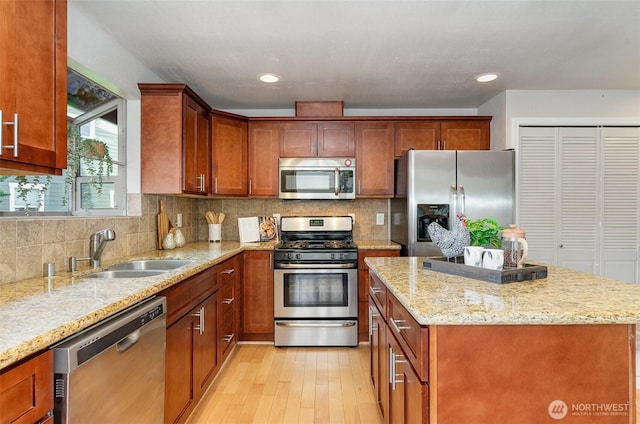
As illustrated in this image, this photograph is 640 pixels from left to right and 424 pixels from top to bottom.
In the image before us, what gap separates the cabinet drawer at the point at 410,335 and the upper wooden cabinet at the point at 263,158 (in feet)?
7.35

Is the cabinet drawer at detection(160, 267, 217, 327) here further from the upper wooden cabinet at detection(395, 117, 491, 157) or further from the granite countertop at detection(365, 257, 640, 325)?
the upper wooden cabinet at detection(395, 117, 491, 157)

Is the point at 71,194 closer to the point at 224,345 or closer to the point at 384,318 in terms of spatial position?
the point at 224,345

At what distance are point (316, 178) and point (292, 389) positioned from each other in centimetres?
192

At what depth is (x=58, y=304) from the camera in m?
1.28

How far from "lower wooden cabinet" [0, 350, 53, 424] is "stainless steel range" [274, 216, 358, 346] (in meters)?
2.30

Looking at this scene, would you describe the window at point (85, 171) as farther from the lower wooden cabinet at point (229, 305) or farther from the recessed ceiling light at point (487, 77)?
the recessed ceiling light at point (487, 77)

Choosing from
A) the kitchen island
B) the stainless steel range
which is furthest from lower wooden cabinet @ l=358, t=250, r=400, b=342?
the kitchen island

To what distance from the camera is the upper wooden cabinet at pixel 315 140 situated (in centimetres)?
361

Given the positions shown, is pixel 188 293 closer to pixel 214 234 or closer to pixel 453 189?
pixel 214 234

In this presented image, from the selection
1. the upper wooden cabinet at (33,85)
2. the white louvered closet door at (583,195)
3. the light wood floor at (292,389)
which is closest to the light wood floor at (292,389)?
the light wood floor at (292,389)

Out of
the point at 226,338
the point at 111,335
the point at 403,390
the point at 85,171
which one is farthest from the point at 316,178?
the point at 111,335

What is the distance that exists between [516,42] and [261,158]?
2.36m

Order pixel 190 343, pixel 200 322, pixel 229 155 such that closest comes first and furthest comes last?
pixel 190 343, pixel 200 322, pixel 229 155

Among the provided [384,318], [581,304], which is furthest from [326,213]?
[581,304]
